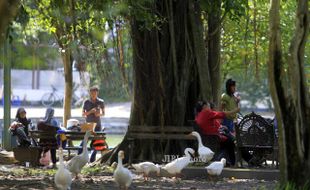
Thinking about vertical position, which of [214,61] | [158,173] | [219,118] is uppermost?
[214,61]

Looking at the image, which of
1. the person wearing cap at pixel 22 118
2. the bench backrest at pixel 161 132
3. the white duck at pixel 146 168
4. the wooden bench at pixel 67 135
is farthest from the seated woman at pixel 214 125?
the person wearing cap at pixel 22 118

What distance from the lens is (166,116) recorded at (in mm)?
15023

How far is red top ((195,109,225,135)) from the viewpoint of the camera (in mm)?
13734

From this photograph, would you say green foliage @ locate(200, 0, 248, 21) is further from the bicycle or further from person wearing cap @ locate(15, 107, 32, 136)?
the bicycle

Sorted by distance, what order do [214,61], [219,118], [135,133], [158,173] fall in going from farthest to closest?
[214,61]
[135,133]
[219,118]
[158,173]

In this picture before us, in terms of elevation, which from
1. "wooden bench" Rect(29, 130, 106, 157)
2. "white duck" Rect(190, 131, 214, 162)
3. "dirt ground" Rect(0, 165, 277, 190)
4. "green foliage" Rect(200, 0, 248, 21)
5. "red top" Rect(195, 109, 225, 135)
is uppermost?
"green foliage" Rect(200, 0, 248, 21)

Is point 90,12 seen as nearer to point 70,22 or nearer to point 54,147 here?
point 70,22

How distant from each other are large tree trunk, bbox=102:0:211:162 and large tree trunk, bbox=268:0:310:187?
560 cm

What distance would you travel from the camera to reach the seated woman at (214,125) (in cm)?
1373

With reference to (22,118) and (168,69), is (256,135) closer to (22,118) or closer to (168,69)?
(168,69)

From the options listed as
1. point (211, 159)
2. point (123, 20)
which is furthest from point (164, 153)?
point (123, 20)

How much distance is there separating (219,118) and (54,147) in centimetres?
397

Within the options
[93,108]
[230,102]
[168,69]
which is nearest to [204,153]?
[230,102]

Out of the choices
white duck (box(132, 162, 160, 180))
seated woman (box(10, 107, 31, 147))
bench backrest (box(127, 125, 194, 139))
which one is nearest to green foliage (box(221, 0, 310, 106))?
bench backrest (box(127, 125, 194, 139))
